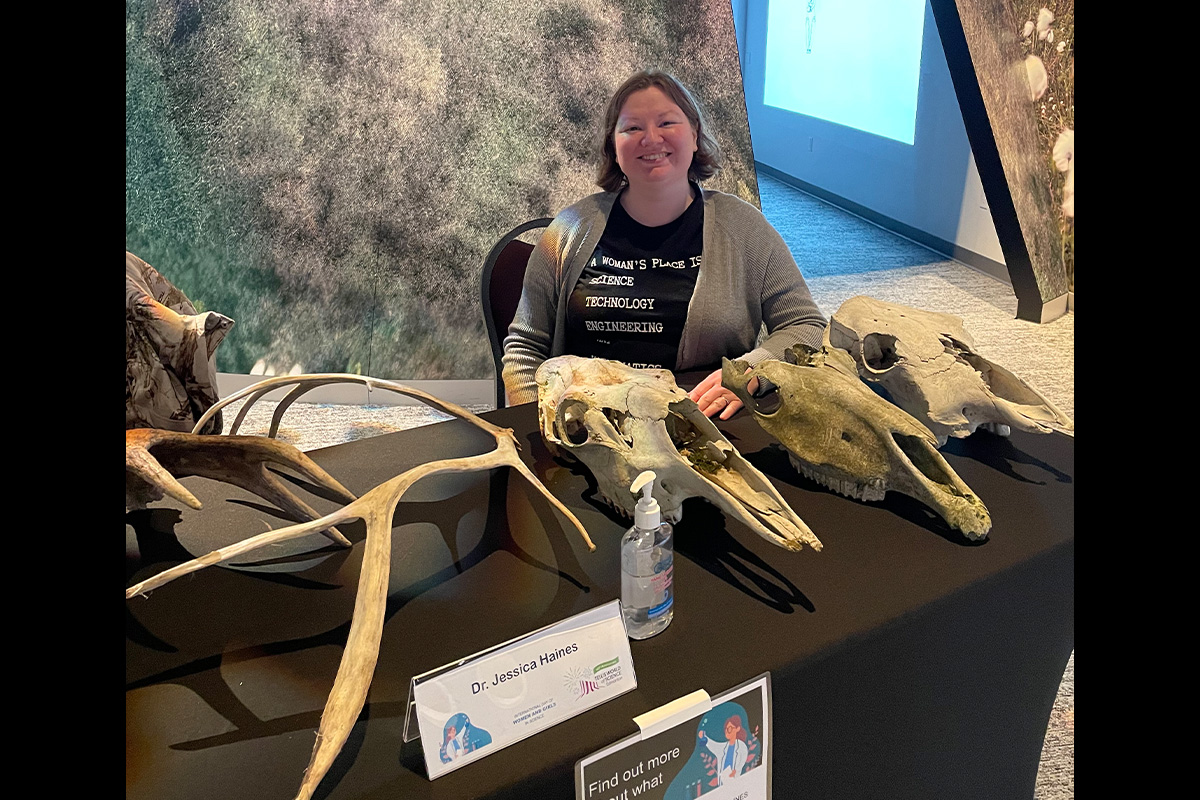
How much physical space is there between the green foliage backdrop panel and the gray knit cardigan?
127cm

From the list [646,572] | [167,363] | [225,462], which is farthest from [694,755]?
[167,363]

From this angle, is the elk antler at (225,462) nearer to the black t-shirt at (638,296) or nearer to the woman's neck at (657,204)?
the black t-shirt at (638,296)

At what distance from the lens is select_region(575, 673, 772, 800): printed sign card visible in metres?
0.83

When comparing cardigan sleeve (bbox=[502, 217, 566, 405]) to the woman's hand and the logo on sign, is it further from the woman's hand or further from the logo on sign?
the logo on sign

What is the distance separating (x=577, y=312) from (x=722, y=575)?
3.61 ft

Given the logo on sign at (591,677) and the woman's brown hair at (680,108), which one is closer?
the logo on sign at (591,677)

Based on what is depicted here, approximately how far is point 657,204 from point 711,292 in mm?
250

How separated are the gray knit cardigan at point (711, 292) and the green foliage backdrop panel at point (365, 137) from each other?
4.17ft

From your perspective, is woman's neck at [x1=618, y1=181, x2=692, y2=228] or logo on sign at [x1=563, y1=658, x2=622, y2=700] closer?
logo on sign at [x1=563, y1=658, x2=622, y2=700]

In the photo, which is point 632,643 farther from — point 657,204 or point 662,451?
point 657,204

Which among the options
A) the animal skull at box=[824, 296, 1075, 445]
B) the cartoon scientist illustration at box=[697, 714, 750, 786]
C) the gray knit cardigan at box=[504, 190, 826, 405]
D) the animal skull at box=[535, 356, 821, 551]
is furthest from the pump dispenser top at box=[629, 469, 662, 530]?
the gray knit cardigan at box=[504, 190, 826, 405]

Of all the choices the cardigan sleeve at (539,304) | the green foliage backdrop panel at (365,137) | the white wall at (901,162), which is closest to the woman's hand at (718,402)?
the cardigan sleeve at (539,304)

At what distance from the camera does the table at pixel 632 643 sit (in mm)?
810

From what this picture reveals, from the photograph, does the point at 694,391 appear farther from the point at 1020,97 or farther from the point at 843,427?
the point at 1020,97
